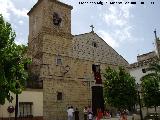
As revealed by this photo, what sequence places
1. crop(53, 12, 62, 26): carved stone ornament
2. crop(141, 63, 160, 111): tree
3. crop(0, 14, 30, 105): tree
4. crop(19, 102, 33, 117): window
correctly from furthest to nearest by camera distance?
1. crop(53, 12, 62, 26): carved stone ornament
2. crop(141, 63, 160, 111): tree
3. crop(19, 102, 33, 117): window
4. crop(0, 14, 30, 105): tree

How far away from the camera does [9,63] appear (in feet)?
59.9

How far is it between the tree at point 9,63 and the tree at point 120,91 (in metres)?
10.9

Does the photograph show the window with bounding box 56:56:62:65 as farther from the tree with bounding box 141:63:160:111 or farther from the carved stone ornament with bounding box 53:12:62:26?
the tree with bounding box 141:63:160:111

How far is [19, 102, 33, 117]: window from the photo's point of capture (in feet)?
89.1

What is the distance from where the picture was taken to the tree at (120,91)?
1076 inches

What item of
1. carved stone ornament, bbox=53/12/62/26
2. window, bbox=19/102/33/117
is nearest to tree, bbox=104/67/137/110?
window, bbox=19/102/33/117

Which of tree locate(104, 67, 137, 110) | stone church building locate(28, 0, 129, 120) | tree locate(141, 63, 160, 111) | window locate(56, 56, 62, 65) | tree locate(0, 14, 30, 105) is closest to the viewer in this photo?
tree locate(0, 14, 30, 105)

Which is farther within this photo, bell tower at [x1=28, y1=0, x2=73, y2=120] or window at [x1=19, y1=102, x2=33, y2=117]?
bell tower at [x1=28, y1=0, x2=73, y2=120]

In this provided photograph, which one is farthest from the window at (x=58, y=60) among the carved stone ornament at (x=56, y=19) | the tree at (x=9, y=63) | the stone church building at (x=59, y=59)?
the tree at (x=9, y=63)

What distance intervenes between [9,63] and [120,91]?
12.6 m

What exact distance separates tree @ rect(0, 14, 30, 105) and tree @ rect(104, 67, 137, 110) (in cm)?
1093

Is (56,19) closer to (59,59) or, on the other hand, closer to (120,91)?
(59,59)

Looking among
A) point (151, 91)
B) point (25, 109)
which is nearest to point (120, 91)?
point (151, 91)

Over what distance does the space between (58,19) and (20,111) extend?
11.7 m
